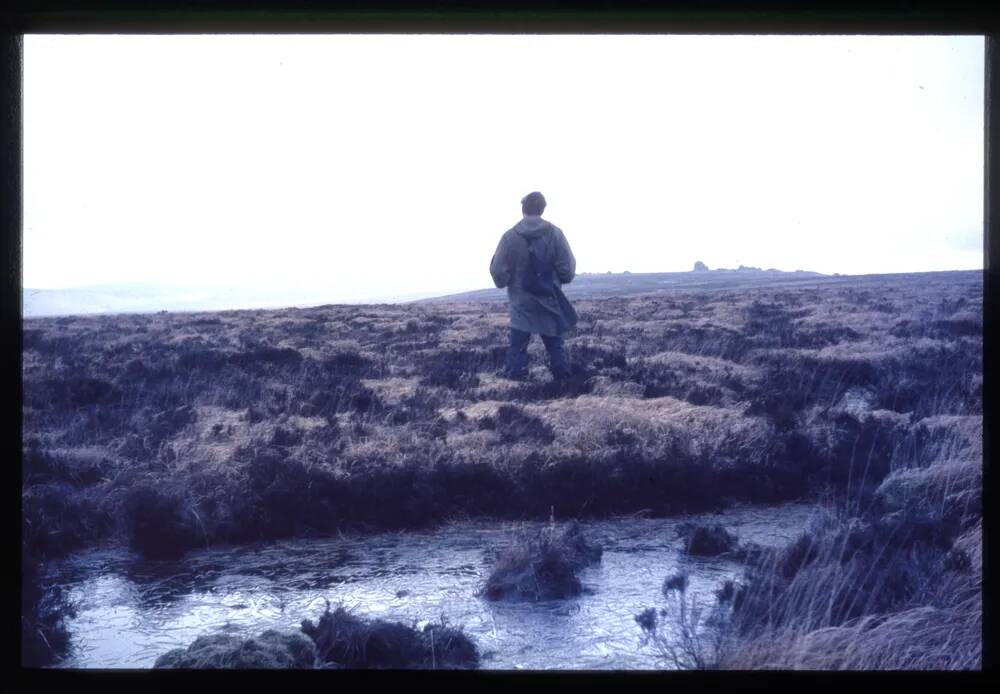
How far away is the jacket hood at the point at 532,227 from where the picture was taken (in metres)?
10.4

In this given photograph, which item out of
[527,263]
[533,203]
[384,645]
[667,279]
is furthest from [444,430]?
[667,279]

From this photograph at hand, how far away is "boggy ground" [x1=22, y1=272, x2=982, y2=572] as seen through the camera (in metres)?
7.19

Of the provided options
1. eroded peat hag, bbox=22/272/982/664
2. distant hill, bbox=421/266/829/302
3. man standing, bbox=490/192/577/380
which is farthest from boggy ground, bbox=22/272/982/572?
distant hill, bbox=421/266/829/302

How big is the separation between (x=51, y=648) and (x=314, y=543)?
216 cm

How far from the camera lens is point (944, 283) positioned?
96.5 feet

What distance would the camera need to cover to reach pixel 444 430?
8742 mm

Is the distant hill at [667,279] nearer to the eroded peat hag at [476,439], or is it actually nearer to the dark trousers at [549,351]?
the eroded peat hag at [476,439]

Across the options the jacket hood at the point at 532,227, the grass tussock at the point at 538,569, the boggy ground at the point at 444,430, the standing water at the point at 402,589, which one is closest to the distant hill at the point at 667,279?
the boggy ground at the point at 444,430

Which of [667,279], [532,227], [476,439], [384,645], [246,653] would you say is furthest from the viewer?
[667,279]

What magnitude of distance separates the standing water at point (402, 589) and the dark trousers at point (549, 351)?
3.90m

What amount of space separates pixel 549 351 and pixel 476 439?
9.58 feet

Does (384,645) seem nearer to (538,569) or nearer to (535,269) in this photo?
(538,569)

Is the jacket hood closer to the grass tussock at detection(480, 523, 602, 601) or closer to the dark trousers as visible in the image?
the dark trousers

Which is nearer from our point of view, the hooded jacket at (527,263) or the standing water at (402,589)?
the standing water at (402,589)
